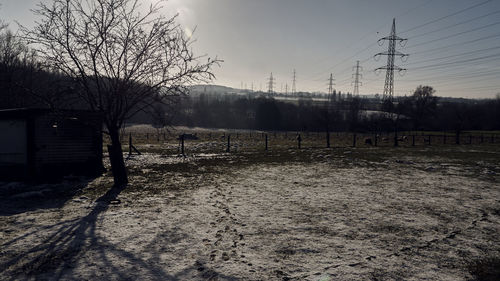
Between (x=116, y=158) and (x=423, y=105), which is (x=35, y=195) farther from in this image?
(x=423, y=105)

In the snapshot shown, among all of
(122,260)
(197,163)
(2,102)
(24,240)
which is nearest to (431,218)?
(122,260)

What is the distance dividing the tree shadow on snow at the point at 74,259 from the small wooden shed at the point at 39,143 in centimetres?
666

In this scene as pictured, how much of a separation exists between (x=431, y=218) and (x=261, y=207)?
4890 millimetres

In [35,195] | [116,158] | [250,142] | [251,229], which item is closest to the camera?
[251,229]

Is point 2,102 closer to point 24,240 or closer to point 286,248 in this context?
point 24,240

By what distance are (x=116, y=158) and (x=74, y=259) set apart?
263 inches

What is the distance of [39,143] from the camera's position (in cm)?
1274

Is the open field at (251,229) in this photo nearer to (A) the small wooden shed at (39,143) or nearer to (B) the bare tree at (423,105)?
(A) the small wooden shed at (39,143)

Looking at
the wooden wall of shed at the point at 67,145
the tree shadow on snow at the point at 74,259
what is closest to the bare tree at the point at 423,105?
the wooden wall of shed at the point at 67,145

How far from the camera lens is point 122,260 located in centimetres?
560

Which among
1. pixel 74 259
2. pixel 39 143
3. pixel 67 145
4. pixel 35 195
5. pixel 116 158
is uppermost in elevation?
pixel 39 143

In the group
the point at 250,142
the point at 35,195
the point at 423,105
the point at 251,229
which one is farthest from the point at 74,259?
the point at 423,105

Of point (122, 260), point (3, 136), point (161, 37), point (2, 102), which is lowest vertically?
point (122, 260)

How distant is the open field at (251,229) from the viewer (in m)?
5.34
